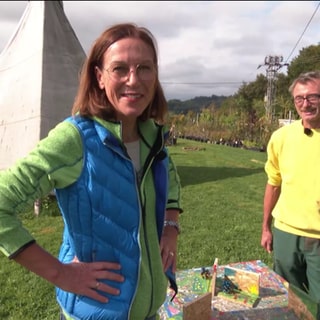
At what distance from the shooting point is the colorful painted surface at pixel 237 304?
2.49m

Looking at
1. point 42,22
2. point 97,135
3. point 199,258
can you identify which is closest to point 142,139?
point 97,135

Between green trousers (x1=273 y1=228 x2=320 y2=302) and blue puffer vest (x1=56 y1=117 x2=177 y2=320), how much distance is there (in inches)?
64.9

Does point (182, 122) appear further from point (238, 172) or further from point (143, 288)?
point (143, 288)

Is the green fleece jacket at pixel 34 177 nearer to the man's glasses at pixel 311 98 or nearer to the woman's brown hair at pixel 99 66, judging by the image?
the woman's brown hair at pixel 99 66

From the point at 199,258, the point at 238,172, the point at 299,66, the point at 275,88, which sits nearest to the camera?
the point at 199,258

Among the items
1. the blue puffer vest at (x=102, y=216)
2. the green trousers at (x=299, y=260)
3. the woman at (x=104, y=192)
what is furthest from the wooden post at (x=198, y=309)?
the blue puffer vest at (x=102, y=216)

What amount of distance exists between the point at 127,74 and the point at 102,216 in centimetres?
46

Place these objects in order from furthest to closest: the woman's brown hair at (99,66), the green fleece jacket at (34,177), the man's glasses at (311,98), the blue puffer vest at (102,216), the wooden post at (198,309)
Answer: the man's glasses at (311,98) → the wooden post at (198,309) → the woman's brown hair at (99,66) → the blue puffer vest at (102,216) → the green fleece jacket at (34,177)

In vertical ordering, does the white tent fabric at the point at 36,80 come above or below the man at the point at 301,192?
above

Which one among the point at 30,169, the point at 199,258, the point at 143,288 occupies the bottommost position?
the point at 199,258

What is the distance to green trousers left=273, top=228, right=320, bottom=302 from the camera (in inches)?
99.3

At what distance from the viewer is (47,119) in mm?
6316

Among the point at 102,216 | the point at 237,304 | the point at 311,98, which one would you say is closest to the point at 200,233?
the point at 237,304

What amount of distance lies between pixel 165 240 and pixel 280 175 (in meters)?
1.64
